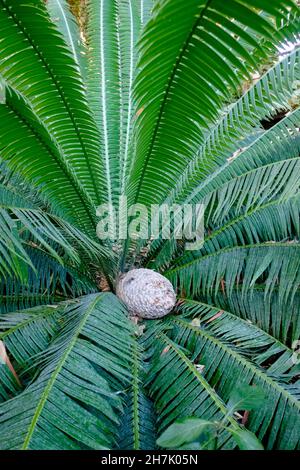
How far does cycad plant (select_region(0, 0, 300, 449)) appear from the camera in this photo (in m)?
0.73

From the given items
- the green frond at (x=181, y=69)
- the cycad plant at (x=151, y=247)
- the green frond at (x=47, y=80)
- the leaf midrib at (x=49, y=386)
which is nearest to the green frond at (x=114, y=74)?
the cycad plant at (x=151, y=247)

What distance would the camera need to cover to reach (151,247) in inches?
62.7

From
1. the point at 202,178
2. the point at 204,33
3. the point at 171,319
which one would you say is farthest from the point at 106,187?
the point at 204,33

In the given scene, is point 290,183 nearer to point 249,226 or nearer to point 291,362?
point 249,226

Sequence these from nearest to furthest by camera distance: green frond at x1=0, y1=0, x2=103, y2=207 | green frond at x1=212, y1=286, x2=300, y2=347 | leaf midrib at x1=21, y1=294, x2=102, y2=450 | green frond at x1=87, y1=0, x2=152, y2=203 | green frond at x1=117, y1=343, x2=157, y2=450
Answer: leaf midrib at x1=21, y1=294, x2=102, y2=450 → green frond at x1=117, y1=343, x2=157, y2=450 → green frond at x1=0, y1=0, x2=103, y2=207 → green frond at x1=212, y1=286, x2=300, y2=347 → green frond at x1=87, y1=0, x2=152, y2=203

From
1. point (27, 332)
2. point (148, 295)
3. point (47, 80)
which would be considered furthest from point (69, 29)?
point (27, 332)

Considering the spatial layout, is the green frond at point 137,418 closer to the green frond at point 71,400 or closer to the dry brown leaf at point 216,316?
the green frond at point 71,400

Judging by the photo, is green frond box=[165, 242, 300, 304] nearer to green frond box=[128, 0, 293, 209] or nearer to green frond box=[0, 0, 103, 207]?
green frond box=[128, 0, 293, 209]

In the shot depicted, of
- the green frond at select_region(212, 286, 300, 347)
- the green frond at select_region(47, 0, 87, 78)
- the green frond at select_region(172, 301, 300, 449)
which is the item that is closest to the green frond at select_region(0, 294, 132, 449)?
the green frond at select_region(172, 301, 300, 449)

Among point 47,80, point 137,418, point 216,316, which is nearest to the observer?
point 137,418

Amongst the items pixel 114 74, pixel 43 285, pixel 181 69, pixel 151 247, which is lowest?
pixel 43 285

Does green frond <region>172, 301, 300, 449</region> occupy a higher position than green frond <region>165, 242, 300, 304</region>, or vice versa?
green frond <region>165, 242, 300, 304</region>

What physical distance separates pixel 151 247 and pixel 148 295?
351mm

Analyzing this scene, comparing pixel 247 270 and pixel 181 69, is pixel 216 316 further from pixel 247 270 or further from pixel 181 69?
pixel 181 69
